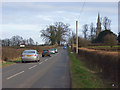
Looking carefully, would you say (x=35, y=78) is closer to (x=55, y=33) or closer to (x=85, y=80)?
(x=85, y=80)

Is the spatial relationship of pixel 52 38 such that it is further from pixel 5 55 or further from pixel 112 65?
pixel 112 65

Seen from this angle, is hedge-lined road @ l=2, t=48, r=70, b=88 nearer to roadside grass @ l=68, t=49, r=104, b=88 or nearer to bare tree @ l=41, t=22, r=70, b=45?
roadside grass @ l=68, t=49, r=104, b=88

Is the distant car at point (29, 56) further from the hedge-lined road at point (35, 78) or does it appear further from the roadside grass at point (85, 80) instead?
the roadside grass at point (85, 80)

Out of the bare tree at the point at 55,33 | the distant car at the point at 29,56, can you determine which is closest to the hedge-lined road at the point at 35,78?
the distant car at the point at 29,56

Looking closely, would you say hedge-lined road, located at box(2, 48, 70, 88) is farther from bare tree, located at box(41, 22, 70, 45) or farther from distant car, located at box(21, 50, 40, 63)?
bare tree, located at box(41, 22, 70, 45)

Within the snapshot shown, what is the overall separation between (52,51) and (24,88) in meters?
47.7

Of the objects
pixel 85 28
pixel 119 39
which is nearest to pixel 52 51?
pixel 119 39

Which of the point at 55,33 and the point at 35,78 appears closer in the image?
the point at 35,78

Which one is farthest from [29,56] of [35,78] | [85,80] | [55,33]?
[55,33]

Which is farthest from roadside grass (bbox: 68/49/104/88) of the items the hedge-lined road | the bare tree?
the bare tree

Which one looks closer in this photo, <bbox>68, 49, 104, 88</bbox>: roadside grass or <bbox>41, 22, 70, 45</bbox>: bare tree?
<bbox>68, 49, 104, 88</bbox>: roadside grass

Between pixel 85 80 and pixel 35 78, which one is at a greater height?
pixel 85 80

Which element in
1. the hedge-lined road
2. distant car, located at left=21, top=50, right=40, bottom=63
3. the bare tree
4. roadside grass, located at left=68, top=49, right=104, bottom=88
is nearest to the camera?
roadside grass, located at left=68, top=49, right=104, bottom=88

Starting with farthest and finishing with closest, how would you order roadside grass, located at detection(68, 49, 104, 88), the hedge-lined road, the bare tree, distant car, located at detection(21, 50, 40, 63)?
the bare tree < distant car, located at detection(21, 50, 40, 63) < the hedge-lined road < roadside grass, located at detection(68, 49, 104, 88)
